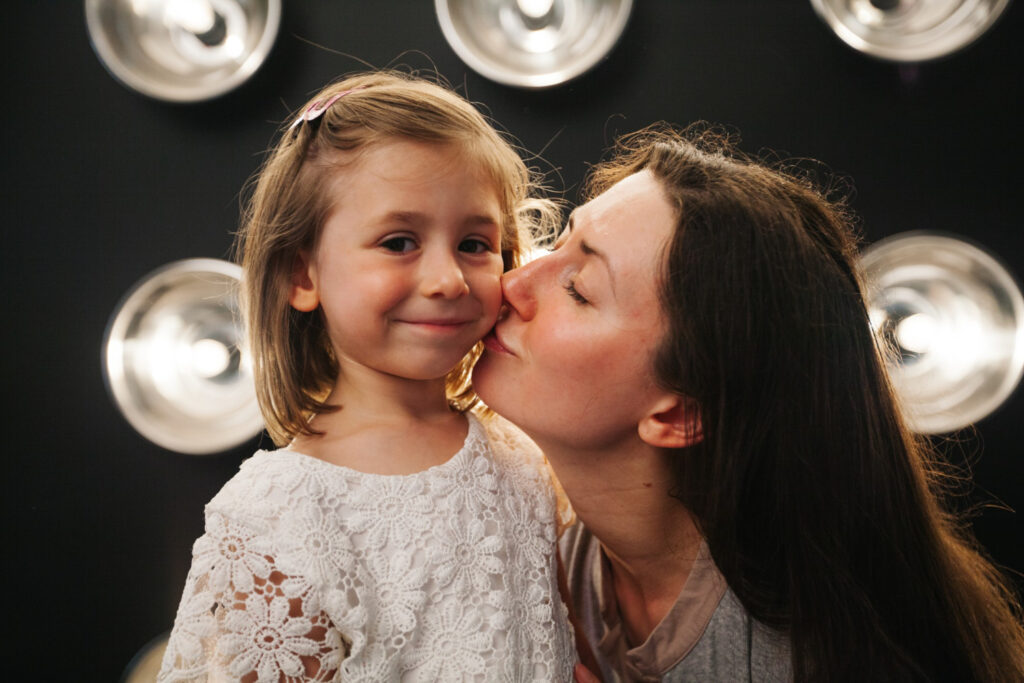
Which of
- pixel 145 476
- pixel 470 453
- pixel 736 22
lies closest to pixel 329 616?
pixel 470 453

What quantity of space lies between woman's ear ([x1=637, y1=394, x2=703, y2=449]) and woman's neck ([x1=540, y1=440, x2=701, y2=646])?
7 cm

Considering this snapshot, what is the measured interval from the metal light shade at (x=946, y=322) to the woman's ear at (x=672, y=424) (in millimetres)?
742

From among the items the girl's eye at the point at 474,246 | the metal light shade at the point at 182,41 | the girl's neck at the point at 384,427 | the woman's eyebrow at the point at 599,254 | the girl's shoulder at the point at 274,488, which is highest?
the metal light shade at the point at 182,41

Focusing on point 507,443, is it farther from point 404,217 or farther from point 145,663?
point 145,663

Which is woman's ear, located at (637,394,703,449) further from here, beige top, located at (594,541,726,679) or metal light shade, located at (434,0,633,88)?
metal light shade, located at (434,0,633,88)

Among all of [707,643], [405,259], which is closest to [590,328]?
[405,259]

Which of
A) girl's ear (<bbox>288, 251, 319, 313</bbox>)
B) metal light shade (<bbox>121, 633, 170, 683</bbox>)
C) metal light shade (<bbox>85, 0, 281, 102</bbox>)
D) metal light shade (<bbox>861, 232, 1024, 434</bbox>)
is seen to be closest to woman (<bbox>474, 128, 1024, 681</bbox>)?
girl's ear (<bbox>288, 251, 319, 313</bbox>)

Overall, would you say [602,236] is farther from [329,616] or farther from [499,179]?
[329,616]

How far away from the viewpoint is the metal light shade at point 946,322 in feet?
4.87

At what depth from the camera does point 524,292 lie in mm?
998

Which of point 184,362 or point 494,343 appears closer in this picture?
point 494,343

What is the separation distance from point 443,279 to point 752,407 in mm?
460

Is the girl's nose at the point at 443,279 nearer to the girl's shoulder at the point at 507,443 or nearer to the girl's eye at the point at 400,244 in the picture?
the girl's eye at the point at 400,244

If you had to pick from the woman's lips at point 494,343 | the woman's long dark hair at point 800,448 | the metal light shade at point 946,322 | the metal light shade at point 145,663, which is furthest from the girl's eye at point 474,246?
the metal light shade at point 145,663
